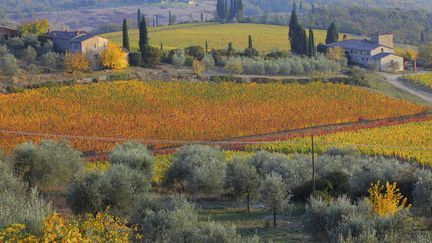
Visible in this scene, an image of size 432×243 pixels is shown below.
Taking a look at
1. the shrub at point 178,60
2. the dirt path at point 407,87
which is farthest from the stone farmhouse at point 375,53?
the shrub at point 178,60

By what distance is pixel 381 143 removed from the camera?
48.5 metres

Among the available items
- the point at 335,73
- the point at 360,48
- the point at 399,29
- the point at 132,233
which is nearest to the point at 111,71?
the point at 335,73

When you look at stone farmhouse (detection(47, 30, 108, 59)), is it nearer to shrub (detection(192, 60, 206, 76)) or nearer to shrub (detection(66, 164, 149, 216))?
shrub (detection(192, 60, 206, 76))

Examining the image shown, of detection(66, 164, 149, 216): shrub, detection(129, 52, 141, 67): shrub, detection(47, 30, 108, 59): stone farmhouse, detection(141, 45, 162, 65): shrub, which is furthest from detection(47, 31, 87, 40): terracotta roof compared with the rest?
detection(66, 164, 149, 216): shrub

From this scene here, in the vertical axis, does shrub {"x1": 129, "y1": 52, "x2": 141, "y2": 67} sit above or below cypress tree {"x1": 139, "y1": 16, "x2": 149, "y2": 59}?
below

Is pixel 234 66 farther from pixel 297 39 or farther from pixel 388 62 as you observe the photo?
pixel 388 62

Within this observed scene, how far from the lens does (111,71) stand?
6831 centimetres

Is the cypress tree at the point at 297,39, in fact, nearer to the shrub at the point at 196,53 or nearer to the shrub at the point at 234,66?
the shrub at the point at 196,53

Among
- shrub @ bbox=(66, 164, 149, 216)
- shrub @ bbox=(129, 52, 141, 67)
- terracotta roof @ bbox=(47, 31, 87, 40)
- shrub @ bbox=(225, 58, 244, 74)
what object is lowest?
shrub @ bbox=(66, 164, 149, 216)

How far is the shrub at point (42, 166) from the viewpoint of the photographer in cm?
3428

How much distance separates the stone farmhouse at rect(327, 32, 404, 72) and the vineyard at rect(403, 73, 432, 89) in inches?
215

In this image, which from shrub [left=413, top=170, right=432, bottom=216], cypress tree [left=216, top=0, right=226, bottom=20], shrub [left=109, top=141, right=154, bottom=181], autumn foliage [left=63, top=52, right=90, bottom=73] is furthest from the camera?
cypress tree [left=216, top=0, right=226, bottom=20]

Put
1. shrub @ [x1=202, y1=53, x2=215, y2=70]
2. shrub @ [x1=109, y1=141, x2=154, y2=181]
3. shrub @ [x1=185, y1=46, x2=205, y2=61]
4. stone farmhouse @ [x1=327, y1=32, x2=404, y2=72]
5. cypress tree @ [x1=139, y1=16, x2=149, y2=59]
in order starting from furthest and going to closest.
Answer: stone farmhouse @ [x1=327, y1=32, x2=404, y2=72] < shrub @ [x1=185, y1=46, x2=205, y2=61] < shrub @ [x1=202, y1=53, x2=215, y2=70] < cypress tree @ [x1=139, y1=16, x2=149, y2=59] < shrub @ [x1=109, y1=141, x2=154, y2=181]

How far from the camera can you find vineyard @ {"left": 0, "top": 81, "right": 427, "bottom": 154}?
50.2 meters
